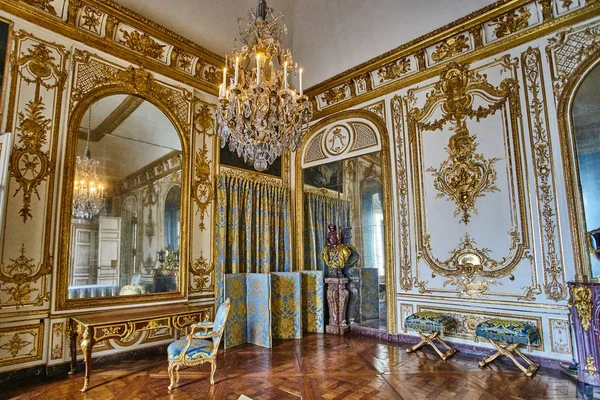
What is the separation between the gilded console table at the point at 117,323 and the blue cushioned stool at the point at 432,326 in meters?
2.67

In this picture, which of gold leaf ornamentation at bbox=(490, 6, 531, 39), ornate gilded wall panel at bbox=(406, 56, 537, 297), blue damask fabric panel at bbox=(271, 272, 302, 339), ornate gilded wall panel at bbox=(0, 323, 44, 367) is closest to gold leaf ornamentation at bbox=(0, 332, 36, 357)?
ornate gilded wall panel at bbox=(0, 323, 44, 367)

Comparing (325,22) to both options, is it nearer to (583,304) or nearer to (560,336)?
(583,304)

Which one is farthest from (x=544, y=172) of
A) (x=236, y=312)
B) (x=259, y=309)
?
(x=236, y=312)

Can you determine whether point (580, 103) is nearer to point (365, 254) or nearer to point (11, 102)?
point (365, 254)

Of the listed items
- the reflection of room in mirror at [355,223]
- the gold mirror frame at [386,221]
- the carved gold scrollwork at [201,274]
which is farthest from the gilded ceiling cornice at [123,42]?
the carved gold scrollwork at [201,274]

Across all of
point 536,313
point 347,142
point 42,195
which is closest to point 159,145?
point 42,195

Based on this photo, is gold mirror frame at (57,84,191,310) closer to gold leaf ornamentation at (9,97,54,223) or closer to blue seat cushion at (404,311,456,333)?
gold leaf ornamentation at (9,97,54,223)

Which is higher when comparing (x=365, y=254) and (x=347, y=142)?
(x=347, y=142)

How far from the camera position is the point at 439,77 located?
16.4 ft

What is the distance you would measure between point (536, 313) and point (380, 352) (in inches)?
73.4

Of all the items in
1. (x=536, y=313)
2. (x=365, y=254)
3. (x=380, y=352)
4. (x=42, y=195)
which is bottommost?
(x=380, y=352)

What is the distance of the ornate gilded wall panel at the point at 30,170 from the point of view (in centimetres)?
351

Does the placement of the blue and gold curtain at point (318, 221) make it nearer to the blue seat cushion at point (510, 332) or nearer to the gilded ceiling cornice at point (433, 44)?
the gilded ceiling cornice at point (433, 44)

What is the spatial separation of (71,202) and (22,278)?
91cm
